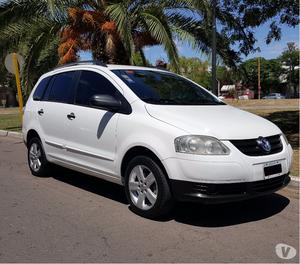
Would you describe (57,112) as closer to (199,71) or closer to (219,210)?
(219,210)

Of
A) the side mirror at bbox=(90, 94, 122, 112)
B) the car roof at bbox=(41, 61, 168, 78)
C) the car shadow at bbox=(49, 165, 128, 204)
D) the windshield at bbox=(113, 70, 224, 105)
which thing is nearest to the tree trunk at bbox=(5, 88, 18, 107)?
the car shadow at bbox=(49, 165, 128, 204)

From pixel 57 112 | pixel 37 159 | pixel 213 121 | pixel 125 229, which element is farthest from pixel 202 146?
pixel 37 159

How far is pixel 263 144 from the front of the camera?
17.5ft

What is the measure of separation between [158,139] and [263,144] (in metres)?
1.16

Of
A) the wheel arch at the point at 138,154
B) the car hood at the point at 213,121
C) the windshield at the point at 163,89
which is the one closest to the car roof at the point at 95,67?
the windshield at the point at 163,89

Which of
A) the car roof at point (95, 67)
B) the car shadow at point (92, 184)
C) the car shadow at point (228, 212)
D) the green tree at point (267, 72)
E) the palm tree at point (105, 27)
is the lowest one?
the green tree at point (267, 72)

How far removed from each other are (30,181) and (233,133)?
389 centimetres

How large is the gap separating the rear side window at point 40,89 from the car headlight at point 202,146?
11.5 ft

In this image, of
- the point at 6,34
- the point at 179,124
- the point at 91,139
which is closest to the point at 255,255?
the point at 179,124

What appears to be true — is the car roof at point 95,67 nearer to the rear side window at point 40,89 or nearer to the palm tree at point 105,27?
the rear side window at point 40,89

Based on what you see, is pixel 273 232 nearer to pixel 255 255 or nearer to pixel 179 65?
pixel 255 255

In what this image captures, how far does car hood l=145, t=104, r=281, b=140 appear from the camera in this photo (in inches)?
203

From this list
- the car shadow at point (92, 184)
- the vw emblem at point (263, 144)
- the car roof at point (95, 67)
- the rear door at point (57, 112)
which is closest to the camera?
the vw emblem at point (263, 144)

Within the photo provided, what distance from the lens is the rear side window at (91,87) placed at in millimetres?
6266
